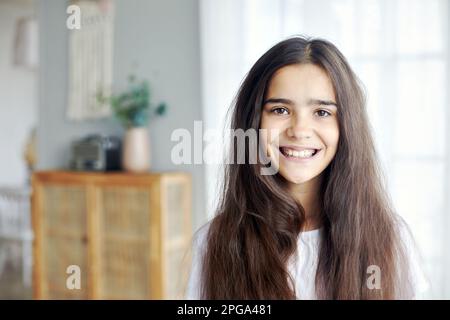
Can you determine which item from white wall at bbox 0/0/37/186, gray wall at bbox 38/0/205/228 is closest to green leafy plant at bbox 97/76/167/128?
gray wall at bbox 38/0/205/228

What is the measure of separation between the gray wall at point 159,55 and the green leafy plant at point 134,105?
3 cm

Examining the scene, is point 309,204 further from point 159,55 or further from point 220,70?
point 159,55

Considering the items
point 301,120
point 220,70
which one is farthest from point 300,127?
point 220,70

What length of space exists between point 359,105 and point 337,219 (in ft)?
0.45

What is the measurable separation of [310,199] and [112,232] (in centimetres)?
133

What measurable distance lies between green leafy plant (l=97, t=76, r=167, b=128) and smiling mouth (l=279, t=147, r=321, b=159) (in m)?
1.32

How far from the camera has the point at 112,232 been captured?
1.78 meters

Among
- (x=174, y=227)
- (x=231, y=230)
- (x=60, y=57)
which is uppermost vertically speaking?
(x=60, y=57)

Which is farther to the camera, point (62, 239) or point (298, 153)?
point (62, 239)

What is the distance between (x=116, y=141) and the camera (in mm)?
1926

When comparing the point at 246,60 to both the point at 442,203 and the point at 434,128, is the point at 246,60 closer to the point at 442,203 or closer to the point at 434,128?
the point at 434,128

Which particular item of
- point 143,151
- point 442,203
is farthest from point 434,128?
point 143,151

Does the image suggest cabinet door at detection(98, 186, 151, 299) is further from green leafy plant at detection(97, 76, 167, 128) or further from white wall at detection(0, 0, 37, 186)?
white wall at detection(0, 0, 37, 186)

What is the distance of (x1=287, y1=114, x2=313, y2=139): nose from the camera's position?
0.49 metres
